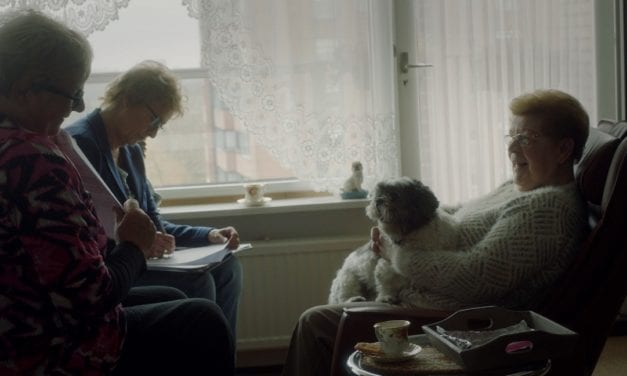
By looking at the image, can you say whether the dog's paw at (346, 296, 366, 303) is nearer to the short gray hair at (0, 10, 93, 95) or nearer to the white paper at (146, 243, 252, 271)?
the white paper at (146, 243, 252, 271)

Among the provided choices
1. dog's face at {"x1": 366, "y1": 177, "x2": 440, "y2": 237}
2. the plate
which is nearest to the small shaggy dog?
dog's face at {"x1": 366, "y1": 177, "x2": 440, "y2": 237}

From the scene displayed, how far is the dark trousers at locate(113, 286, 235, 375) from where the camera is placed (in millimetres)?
1739

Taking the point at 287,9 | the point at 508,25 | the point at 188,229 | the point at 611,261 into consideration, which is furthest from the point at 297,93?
the point at 611,261

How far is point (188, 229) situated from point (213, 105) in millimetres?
639

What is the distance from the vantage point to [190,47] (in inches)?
127

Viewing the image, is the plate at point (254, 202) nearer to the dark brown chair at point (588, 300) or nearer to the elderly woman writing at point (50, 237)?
the dark brown chair at point (588, 300)

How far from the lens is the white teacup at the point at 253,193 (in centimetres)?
318

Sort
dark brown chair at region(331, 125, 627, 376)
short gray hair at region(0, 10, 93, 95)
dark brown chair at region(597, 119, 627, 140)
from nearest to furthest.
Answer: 1. short gray hair at region(0, 10, 93, 95)
2. dark brown chair at region(331, 125, 627, 376)
3. dark brown chair at region(597, 119, 627, 140)

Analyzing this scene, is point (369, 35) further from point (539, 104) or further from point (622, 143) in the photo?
point (622, 143)

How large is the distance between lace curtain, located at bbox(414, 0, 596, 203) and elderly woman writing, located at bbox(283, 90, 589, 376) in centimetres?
94

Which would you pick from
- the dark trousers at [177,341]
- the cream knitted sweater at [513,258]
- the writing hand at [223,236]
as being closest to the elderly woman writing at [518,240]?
the cream knitted sweater at [513,258]

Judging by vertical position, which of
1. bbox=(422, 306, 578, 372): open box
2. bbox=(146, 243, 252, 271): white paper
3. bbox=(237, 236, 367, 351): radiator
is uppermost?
bbox=(146, 243, 252, 271): white paper

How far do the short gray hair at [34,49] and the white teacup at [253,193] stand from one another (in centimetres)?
165

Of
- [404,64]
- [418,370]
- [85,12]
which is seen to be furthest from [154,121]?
[418,370]
